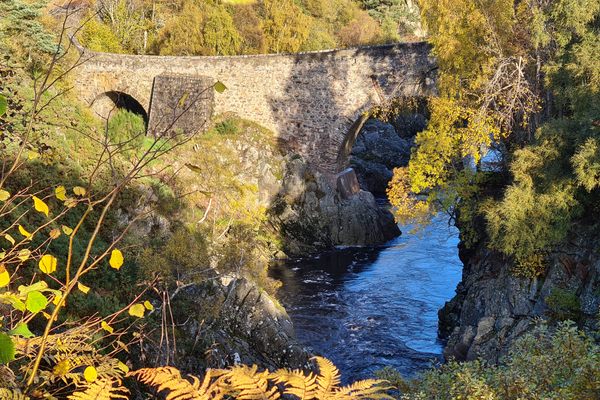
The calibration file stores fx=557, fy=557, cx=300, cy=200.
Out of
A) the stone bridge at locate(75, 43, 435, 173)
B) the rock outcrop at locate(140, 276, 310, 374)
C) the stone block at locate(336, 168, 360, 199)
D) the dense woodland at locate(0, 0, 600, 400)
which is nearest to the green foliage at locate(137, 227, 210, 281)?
the dense woodland at locate(0, 0, 600, 400)

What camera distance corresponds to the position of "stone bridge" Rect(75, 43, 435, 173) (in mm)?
21781

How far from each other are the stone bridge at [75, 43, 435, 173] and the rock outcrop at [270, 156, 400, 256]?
83 cm

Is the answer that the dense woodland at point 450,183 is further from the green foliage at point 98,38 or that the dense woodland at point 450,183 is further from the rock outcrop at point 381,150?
the rock outcrop at point 381,150

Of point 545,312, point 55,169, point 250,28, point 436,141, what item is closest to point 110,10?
point 250,28

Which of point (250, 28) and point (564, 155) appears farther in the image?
point (250, 28)

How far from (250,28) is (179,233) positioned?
839 inches

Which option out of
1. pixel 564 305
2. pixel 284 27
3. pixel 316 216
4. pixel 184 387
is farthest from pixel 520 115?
pixel 284 27

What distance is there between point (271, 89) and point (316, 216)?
5633mm

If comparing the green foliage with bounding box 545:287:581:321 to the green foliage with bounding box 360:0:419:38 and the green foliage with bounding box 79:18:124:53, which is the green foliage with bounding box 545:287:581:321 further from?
the green foliage with bounding box 360:0:419:38

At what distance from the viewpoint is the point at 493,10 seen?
13695mm

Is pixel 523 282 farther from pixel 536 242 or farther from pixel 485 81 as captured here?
pixel 485 81

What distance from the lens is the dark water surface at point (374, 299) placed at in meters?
14.0

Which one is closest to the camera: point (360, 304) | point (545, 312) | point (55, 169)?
point (545, 312)

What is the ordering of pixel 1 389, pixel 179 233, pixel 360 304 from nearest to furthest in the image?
pixel 1 389
pixel 179 233
pixel 360 304
